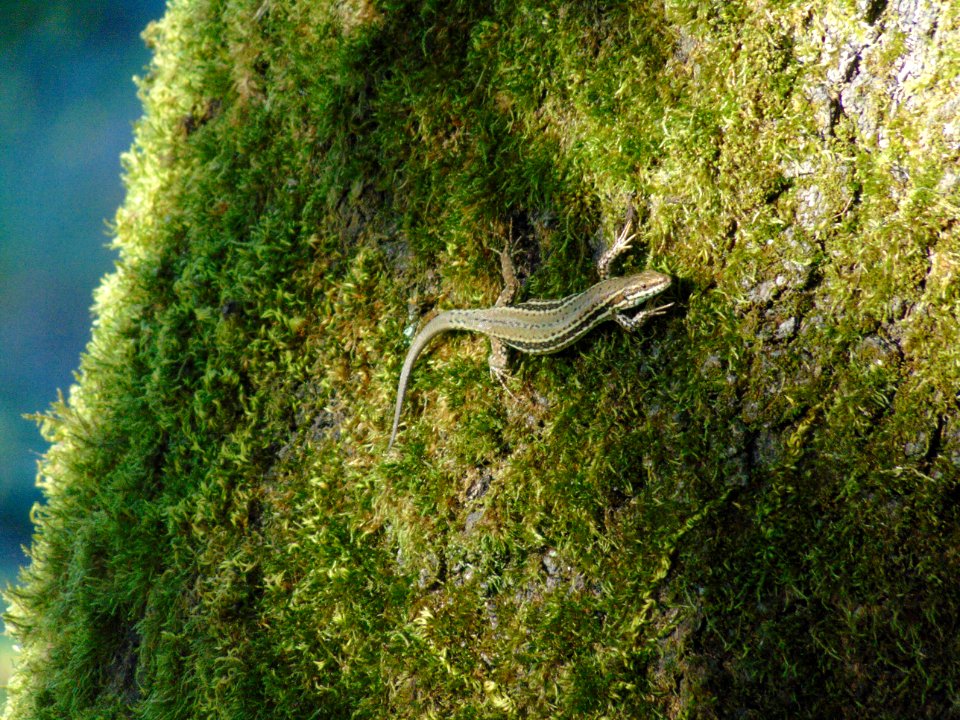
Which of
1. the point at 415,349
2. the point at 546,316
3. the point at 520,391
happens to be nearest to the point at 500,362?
the point at 520,391

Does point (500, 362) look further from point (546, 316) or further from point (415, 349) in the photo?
point (415, 349)

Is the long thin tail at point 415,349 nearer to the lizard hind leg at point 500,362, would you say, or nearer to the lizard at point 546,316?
the lizard at point 546,316

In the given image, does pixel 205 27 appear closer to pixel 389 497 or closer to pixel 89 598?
pixel 389 497

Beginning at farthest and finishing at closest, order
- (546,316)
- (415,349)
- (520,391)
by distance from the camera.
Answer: (415,349) → (520,391) → (546,316)

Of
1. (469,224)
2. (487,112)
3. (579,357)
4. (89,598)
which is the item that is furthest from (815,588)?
(89,598)

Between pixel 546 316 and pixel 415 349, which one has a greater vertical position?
pixel 415 349

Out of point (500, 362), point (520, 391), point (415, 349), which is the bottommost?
point (520, 391)

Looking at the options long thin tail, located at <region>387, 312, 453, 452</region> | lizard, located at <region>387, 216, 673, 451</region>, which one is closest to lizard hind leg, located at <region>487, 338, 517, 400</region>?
lizard, located at <region>387, 216, 673, 451</region>

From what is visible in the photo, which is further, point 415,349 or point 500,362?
point 415,349
